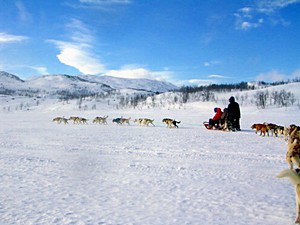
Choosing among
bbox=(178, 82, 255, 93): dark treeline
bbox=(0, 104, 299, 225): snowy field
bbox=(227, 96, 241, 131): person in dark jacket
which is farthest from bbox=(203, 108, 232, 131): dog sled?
bbox=(178, 82, 255, 93): dark treeline

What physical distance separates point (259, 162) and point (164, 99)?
120 m

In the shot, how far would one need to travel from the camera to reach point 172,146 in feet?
34.8

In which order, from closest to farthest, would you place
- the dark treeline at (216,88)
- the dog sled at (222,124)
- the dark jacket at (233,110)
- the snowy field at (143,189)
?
the snowy field at (143,189)
the dark jacket at (233,110)
the dog sled at (222,124)
the dark treeline at (216,88)

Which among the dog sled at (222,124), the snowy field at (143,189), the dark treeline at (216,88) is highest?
the dark treeline at (216,88)

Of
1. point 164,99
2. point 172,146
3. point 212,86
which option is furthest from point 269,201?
point 212,86

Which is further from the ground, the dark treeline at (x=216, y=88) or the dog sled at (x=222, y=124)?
the dark treeline at (x=216, y=88)

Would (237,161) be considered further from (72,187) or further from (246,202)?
(72,187)

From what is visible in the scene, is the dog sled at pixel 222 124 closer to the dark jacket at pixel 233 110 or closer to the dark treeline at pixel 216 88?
the dark jacket at pixel 233 110

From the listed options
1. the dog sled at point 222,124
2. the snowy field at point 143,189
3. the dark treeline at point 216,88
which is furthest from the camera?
the dark treeline at point 216,88

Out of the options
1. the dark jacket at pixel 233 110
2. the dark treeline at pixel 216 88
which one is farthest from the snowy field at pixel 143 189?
the dark treeline at pixel 216 88

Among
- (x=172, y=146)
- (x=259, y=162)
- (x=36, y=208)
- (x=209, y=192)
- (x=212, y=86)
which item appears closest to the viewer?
(x=36, y=208)

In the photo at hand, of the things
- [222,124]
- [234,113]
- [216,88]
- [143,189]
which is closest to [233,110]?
[234,113]

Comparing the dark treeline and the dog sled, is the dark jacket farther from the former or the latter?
the dark treeline

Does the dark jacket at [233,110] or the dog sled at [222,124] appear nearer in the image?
the dark jacket at [233,110]
